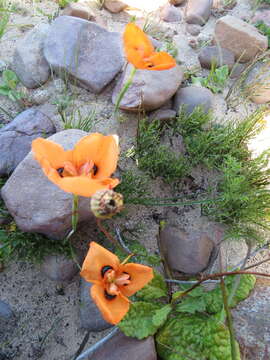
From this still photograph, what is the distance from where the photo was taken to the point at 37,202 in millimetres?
1882

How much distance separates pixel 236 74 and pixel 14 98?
1790 millimetres

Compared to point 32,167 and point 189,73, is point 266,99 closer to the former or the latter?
point 189,73

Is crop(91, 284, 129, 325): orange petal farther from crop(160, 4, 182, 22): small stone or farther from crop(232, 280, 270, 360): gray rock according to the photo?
crop(160, 4, 182, 22): small stone

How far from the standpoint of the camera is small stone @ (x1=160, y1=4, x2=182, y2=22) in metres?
3.32

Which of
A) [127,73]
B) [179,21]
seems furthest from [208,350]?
[179,21]

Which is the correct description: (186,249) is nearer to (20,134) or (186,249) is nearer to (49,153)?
(49,153)

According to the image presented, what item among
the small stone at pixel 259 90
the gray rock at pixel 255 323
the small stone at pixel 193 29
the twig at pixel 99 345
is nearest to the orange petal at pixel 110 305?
the twig at pixel 99 345

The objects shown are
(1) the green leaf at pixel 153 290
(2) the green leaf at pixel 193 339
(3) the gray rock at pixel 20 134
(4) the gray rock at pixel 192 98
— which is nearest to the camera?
(2) the green leaf at pixel 193 339

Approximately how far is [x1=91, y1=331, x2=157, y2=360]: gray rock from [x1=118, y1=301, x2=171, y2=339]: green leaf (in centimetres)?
4

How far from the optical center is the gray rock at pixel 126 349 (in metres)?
1.68

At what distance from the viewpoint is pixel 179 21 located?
11.0 feet

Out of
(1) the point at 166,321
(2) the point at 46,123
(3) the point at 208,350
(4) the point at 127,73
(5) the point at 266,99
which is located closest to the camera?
(3) the point at 208,350

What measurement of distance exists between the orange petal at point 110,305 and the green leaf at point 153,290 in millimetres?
490

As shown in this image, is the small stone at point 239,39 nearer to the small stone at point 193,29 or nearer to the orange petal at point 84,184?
the small stone at point 193,29
